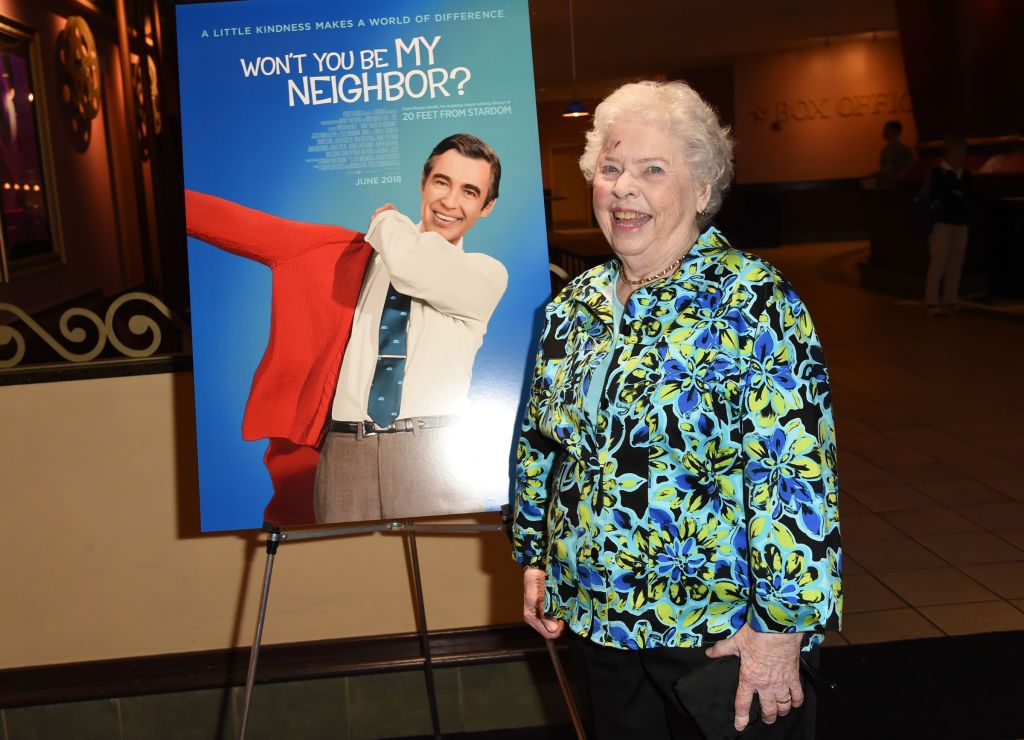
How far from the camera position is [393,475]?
221 centimetres

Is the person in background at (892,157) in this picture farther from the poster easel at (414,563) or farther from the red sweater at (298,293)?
the red sweater at (298,293)

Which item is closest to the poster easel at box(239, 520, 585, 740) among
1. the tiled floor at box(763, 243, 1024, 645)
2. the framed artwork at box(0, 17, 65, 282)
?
the tiled floor at box(763, 243, 1024, 645)

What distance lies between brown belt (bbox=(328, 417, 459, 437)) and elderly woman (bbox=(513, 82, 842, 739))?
0.53 m

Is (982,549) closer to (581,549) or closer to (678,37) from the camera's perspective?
(581,549)

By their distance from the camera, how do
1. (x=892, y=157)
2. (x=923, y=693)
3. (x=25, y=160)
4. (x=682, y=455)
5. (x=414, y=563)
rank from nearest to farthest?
(x=682, y=455) < (x=414, y=563) < (x=923, y=693) < (x=25, y=160) < (x=892, y=157)

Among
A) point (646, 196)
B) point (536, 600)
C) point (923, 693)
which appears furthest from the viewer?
point (923, 693)

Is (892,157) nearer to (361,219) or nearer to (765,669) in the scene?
(361,219)

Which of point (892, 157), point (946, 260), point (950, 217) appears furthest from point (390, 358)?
point (892, 157)

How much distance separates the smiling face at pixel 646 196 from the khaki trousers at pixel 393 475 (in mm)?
722

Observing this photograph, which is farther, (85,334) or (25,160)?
(25,160)

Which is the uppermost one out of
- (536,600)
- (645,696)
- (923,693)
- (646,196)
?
(646,196)

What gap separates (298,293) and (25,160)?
196 inches

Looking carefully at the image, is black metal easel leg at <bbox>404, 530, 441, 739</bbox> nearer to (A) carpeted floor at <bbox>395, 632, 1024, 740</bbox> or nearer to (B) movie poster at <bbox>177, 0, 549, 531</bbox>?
(A) carpeted floor at <bbox>395, 632, 1024, 740</bbox>

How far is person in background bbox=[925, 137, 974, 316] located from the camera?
8.60m
